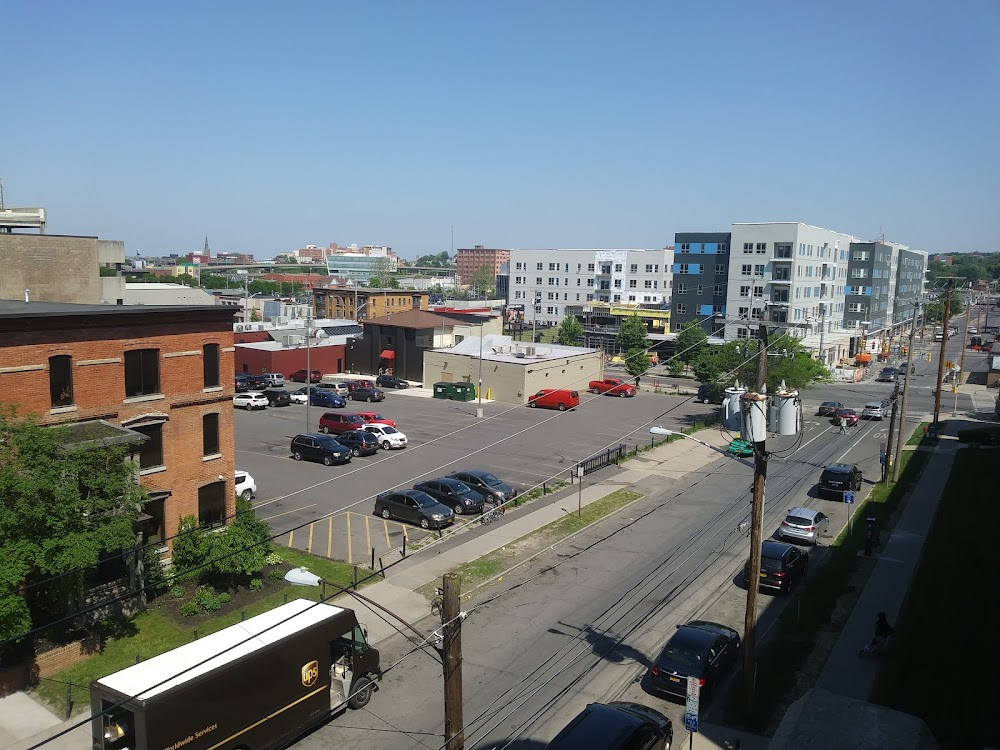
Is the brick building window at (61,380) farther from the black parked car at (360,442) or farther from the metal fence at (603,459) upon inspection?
the metal fence at (603,459)

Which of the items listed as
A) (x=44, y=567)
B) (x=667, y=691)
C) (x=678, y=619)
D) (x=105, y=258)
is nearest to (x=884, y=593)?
(x=678, y=619)

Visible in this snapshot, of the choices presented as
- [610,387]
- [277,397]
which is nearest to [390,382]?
[277,397]

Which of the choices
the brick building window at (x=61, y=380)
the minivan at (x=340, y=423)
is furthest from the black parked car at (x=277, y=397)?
the brick building window at (x=61, y=380)

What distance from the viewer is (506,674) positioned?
691 inches

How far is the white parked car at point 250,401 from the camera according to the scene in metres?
52.1

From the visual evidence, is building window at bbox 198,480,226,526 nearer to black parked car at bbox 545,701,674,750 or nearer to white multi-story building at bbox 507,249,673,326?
black parked car at bbox 545,701,674,750

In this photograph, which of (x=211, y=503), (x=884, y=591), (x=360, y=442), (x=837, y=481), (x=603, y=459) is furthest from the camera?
(x=603, y=459)

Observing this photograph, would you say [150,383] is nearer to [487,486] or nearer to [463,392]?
[487,486]

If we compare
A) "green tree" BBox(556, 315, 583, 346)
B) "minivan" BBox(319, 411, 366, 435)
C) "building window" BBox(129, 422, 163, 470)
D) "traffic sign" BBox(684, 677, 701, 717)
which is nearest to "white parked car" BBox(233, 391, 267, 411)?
"minivan" BBox(319, 411, 366, 435)

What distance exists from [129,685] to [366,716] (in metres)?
5.32

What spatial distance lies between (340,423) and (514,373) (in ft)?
56.3

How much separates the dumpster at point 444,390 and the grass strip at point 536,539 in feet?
87.0

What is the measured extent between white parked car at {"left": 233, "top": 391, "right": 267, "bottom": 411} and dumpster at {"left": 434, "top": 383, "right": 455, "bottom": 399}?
13527 millimetres

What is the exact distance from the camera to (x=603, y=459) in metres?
39.4
